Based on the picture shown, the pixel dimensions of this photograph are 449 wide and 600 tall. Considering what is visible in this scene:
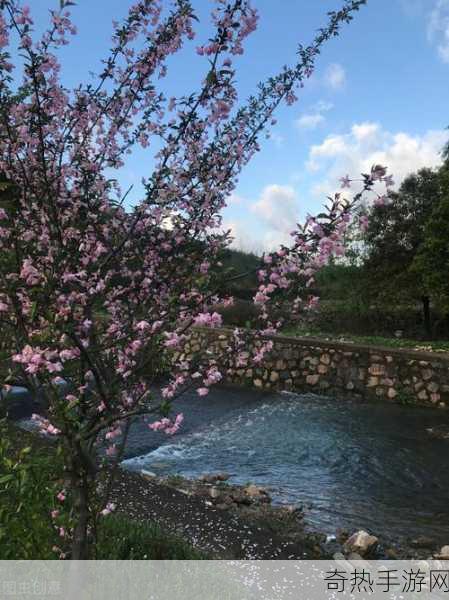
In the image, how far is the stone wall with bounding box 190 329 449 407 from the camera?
42.6 ft

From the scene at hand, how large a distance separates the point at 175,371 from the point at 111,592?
4.78 ft

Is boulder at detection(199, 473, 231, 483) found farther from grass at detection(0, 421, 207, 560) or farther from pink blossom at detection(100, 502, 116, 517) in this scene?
pink blossom at detection(100, 502, 116, 517)

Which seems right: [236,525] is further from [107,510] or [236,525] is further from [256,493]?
[256,493]

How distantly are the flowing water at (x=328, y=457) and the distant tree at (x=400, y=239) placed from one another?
6.92 m

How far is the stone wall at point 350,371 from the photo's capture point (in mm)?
12977

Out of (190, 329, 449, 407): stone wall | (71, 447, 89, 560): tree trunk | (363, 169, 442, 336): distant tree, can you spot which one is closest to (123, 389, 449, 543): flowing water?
(190, 329, 449, 407): stone wall

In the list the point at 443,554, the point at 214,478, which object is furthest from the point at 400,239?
the point at 443,554

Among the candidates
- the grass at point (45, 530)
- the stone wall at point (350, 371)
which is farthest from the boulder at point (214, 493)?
the stone wall at point (350, 371)

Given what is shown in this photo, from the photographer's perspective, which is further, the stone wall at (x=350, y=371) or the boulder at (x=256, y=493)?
the stone wall at (x=350, y=371)

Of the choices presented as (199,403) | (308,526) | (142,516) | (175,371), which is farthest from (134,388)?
(199,403)

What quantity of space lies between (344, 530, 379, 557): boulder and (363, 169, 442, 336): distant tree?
14.3 m

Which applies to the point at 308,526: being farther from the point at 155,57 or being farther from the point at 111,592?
the point at 155,57

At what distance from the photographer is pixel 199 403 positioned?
13.0 metres

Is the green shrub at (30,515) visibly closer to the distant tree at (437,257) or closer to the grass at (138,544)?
the grass at (138,544)
